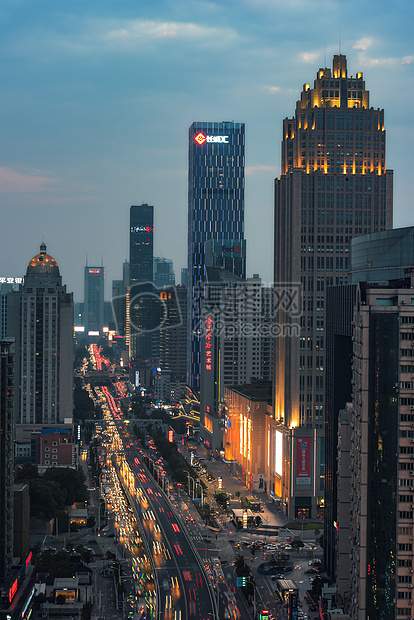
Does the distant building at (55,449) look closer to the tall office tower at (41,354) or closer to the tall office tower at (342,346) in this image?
the tall office tower at (41,354)

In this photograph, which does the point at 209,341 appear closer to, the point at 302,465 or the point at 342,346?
the point at 302,465

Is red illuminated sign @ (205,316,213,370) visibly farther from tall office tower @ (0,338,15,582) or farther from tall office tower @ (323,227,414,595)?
tall office tower @ (0,338,15,582)

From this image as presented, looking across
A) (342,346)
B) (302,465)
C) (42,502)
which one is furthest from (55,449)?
(342,346)

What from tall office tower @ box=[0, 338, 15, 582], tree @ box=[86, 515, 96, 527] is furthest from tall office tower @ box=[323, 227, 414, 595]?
tree @ box=[86, 515, 96, 527]

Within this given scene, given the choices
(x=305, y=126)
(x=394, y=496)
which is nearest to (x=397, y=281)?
(x=394, y=496)

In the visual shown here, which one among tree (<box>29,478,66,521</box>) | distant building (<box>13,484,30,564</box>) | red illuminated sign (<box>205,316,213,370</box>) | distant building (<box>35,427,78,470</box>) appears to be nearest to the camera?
distant building (<box>13,484,30,564</box>)

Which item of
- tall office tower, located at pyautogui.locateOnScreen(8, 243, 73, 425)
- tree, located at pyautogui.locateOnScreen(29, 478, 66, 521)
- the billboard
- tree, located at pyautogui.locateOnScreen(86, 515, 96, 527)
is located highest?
tall office tower, located at pyautogui.locateOnScreen(8, 243, 73, 425)

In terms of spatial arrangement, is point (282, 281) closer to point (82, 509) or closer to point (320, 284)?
point (320, 284)
